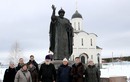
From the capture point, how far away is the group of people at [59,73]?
9.32m

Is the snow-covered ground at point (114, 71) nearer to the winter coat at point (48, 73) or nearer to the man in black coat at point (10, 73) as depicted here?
the man in black coat at point (10, 73)

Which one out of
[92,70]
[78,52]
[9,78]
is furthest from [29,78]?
[78,52]

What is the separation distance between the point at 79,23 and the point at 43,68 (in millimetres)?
53763

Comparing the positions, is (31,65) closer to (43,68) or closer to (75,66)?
(43,68)

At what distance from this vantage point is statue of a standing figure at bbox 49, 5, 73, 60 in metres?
11.3

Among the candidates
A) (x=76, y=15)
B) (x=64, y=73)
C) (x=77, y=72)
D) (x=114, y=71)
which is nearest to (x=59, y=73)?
(x=64, y=73)

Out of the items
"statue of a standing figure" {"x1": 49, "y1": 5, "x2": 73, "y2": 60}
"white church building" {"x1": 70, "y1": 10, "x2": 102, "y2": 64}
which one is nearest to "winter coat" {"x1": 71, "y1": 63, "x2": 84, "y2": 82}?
"statue of a standing figure" {"x1": 49, "y1": 5, "x2": 73, "y2": 60}

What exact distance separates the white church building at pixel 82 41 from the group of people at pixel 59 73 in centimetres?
5241

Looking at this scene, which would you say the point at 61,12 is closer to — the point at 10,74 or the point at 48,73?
the point at 48,73

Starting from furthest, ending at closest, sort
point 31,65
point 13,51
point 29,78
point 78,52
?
1. point 78,52
2. point 13,51
3. point 31,65
4. point 29,78

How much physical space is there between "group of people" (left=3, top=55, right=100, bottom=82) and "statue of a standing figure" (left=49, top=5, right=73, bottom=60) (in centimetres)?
135

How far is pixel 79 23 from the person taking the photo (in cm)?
6328

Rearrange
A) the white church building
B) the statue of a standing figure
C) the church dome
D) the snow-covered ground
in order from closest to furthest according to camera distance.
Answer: the statue of a standing figure → the snow-covered ground → the white church building → the church dome

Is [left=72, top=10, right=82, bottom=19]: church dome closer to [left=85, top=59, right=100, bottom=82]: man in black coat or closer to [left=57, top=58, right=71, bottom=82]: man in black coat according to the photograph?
[left=85, top=59, right=100, bottom=82]: man in black coat
